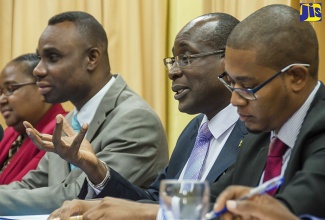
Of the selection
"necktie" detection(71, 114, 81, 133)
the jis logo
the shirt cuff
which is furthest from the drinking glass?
"necktie" detection(71, 114, 81, 133)

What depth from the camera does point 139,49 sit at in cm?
439

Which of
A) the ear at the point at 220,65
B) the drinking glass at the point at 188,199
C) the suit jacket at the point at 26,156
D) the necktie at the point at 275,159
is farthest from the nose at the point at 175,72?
the drinking glass at the point at 188,199

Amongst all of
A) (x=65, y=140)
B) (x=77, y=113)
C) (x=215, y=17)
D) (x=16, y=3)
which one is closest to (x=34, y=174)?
(x=77, y=113)

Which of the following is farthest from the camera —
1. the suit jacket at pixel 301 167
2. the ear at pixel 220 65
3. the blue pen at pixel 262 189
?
the ear at pixel 220 65

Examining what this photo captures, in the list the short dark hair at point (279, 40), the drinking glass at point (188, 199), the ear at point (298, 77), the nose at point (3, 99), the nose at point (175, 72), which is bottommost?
the nose at point (3, 99)

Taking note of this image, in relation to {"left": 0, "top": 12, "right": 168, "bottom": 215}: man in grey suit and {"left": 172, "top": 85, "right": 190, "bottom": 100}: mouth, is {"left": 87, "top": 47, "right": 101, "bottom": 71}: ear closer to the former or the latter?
{"left": 0, "top": 12, "right": 168, "bottom": 215}: man in grey suit

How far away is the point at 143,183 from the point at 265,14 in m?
1.22

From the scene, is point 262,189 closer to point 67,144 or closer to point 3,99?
point 67,144

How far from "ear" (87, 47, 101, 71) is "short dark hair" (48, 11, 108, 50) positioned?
35mm

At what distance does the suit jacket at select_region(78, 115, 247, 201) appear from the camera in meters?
2.42

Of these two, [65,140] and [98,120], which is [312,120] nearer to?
[65,140]

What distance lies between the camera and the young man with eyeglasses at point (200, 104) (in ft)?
8.19

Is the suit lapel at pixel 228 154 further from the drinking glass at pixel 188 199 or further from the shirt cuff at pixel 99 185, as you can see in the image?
the drinking glass at pixel 188 199

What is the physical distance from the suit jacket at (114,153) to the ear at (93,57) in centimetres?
13
